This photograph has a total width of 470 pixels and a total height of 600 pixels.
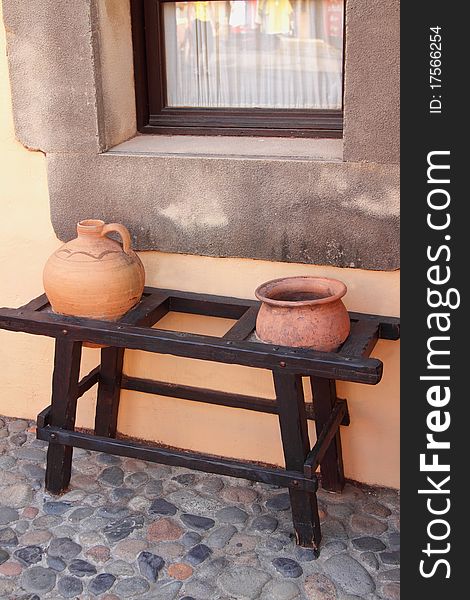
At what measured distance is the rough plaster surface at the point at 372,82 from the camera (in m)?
2.87

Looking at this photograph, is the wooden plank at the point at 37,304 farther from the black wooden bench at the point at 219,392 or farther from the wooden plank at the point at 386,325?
the wooden plank at the point at 386,325

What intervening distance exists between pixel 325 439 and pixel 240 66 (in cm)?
150

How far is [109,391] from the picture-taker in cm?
367

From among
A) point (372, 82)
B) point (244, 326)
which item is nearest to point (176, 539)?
point (244, 326)

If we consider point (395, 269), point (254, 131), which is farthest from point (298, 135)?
point (395, 269)

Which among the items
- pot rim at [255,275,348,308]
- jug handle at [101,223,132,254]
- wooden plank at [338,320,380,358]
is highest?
jug handle at [101,223,132,254]

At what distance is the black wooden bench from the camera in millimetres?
2861

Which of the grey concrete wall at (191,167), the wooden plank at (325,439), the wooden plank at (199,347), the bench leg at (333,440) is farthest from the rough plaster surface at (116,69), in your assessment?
the wooden plank at (325,439)

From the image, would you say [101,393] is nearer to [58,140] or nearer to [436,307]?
[58,140]

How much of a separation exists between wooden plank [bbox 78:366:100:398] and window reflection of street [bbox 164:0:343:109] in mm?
1163

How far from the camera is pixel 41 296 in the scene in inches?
136

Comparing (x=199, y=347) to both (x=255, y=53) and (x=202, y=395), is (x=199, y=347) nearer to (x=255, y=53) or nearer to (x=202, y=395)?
(x=202, y=395)

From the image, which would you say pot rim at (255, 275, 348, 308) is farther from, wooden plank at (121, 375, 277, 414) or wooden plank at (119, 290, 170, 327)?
wooden plank at (121, 375, 277, 414)

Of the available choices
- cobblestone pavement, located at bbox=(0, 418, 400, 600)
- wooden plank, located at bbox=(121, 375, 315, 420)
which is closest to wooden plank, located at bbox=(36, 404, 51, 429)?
cobblestone pavement, located at bbox=(0, 418, 400, 600)
